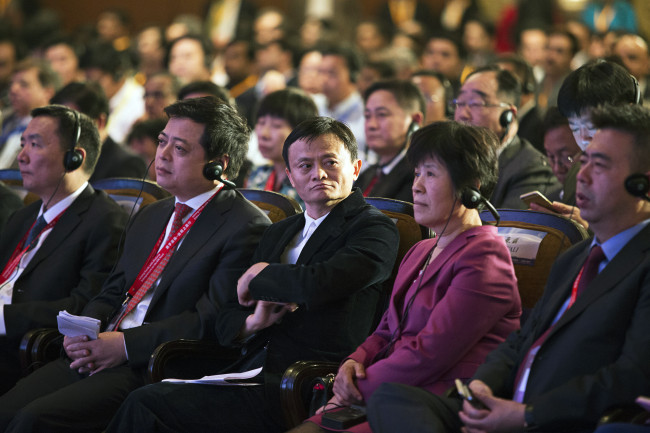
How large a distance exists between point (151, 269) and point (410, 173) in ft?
4.32

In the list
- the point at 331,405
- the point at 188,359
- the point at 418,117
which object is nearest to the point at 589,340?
the point at 331,405

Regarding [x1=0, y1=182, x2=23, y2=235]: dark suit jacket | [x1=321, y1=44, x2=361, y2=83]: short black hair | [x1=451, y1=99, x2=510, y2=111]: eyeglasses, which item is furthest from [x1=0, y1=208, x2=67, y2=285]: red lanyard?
[x1=321, y1=44, x2=361, y2=83]: short black hair

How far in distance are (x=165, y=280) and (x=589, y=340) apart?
1541mm

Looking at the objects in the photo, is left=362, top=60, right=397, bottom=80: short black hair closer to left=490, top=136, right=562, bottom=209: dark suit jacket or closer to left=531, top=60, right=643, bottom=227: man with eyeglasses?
left=490, top=136, right=562, bottom=209: dark suit jacket

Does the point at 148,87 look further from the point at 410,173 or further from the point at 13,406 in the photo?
the point at 13,406

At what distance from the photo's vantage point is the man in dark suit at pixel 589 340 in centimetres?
201

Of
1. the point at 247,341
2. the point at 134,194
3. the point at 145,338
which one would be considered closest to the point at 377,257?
the point at 247,341

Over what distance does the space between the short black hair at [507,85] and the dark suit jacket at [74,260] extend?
6.17 feet

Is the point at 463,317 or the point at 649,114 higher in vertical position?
the point at 649,114

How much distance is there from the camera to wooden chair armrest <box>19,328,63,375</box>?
3.20m

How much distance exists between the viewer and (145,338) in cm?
298

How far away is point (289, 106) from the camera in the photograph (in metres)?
4.57

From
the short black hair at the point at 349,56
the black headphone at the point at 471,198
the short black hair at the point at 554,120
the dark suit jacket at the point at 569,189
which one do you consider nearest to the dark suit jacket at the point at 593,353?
the black headphone at the point at 471,198

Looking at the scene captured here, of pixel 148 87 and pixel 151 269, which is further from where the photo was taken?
pixel 148 87
